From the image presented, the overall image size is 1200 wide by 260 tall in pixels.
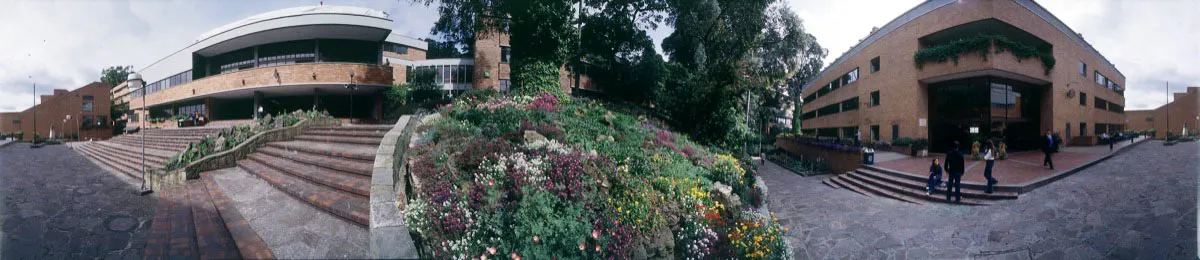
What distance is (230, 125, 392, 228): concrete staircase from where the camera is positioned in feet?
10.8

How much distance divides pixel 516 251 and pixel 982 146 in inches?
309

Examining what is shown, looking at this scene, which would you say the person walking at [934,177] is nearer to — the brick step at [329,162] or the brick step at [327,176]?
the brick step at [327,176]

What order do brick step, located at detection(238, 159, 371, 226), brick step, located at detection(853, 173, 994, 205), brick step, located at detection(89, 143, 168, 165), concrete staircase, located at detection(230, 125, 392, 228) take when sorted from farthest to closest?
brick step, located at detection(89, 143, 168, 165) < brick step, located at detection(853, 173, 994, 205) < concrete staircase, located at detection(230, 125, 392, 228) < brick step, located at detection(238, 159, 371, 226)

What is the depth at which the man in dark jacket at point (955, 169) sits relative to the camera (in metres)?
5.09

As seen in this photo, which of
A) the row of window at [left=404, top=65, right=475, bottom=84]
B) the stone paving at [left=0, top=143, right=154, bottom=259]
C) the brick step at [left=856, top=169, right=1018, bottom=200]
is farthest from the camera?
the row of window at [left=404, top=65, right=475, bottom=84]

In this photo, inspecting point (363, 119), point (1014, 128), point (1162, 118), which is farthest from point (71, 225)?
point (1162, 118)

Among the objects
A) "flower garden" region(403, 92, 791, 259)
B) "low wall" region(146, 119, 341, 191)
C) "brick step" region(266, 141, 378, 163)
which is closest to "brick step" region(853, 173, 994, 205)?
"flower garden" region(403, 92, 791, 259)

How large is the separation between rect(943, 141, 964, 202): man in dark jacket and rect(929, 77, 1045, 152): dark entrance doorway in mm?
114

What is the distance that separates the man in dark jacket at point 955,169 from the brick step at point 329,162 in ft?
29.2

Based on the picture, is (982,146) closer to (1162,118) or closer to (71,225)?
(1162,118)

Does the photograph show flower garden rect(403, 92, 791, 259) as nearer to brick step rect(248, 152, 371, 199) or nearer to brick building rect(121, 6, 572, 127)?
brick step rect(248, 152, 371, 199)

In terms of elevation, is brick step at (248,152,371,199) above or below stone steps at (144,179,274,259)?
above

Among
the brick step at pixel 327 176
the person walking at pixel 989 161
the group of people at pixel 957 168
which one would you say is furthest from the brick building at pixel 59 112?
the person walking at pixel 989 161

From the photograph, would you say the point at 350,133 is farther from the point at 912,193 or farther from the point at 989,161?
the point at 989,161
